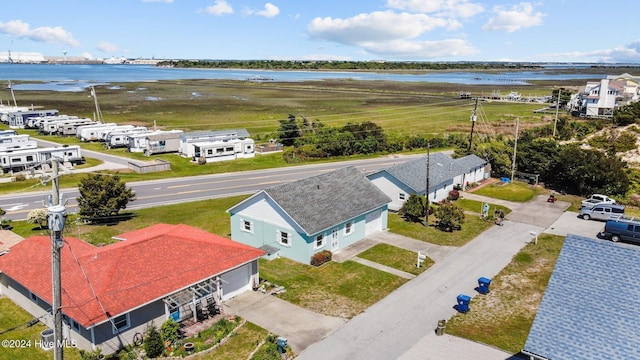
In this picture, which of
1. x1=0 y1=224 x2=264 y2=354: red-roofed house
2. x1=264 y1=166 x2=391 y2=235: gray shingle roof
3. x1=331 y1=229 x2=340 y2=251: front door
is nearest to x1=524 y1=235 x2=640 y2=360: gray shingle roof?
x1=0 y1=224 x2=264 y2=354: red-roofed house

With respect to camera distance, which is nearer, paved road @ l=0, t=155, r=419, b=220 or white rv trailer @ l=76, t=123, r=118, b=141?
paved road @ l=0, t=155, r=419, b=220

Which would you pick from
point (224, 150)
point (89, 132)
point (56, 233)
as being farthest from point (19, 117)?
point (56, 233)

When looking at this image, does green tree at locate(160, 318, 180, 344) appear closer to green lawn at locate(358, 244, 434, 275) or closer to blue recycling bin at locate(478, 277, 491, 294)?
green lawn at locate(358, 244, 434, 275)

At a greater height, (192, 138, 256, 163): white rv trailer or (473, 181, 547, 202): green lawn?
(192, 138, 256, 163): white rv trailer

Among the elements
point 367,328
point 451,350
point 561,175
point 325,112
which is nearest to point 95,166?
point 367,328

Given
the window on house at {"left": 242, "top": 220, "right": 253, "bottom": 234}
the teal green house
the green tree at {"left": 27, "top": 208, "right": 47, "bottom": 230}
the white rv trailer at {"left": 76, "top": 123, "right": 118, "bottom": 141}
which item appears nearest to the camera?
the teal green house

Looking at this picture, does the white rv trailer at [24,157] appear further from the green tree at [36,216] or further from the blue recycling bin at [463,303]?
the blue recycling bin at [463,303]

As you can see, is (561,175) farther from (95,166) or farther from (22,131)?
(22,131)
